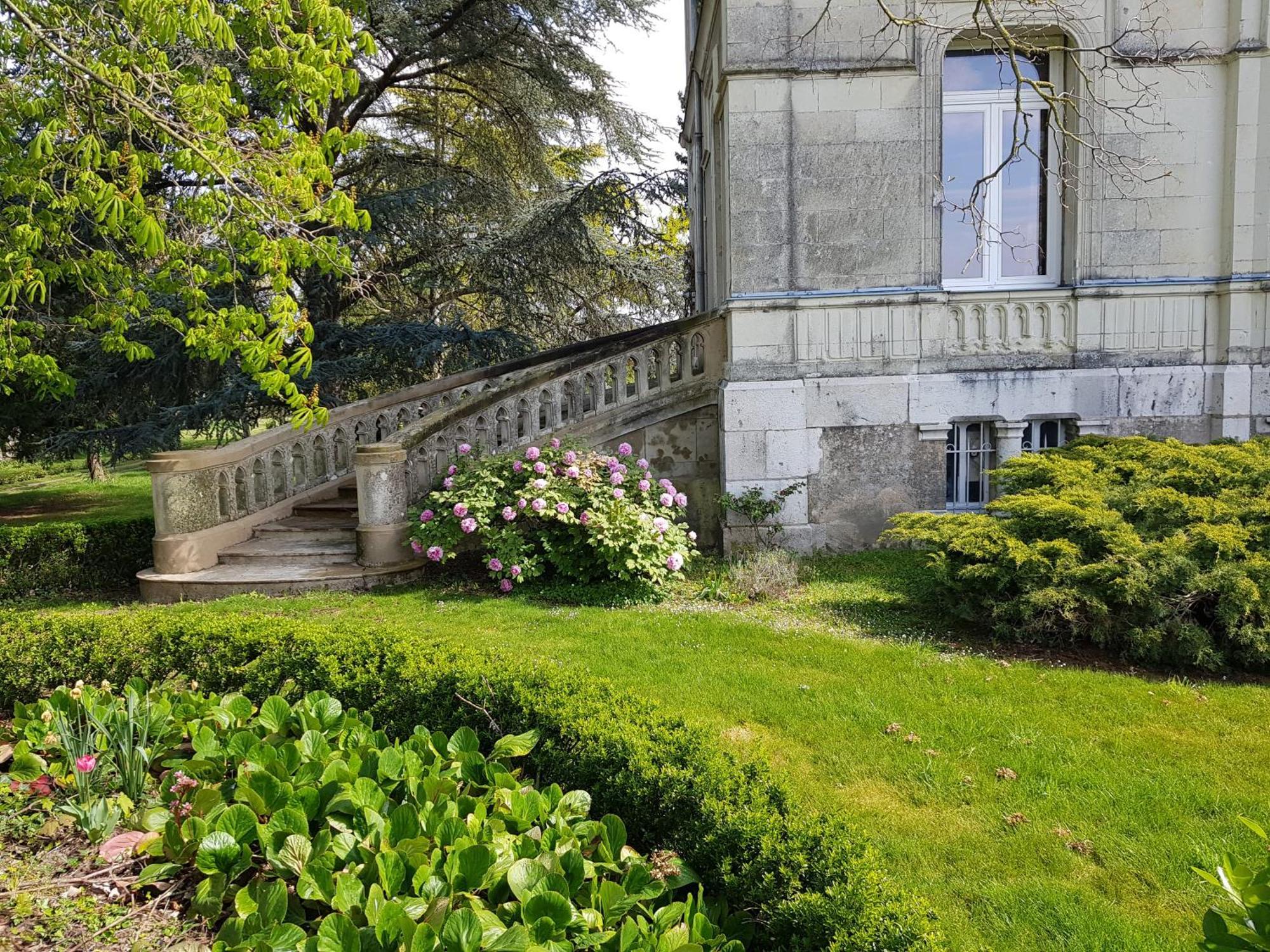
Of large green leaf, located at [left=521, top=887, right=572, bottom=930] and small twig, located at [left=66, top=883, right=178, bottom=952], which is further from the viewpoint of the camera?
small twig, located at [left=66, top=883, right=178, bottom=952]

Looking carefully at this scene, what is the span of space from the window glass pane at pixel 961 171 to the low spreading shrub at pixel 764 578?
12.8 feet

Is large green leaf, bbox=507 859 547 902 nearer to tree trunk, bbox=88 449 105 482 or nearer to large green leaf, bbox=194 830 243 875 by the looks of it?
large green leaf, bbox=194 830 243 875

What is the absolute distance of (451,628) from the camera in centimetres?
700

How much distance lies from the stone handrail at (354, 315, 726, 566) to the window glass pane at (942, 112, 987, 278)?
270 cm

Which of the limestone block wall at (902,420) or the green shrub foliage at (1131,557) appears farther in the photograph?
the limestone block wall at (902,420)

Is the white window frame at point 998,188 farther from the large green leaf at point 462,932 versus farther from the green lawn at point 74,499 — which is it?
the green lawn at point 74,499

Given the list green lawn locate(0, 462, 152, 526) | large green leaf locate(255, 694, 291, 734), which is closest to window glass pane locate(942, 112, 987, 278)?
large green leaf locate(255, 694, 291, 734)

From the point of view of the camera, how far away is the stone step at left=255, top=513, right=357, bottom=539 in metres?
9.79

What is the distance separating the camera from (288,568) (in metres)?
8.93

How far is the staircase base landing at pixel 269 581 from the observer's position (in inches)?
332

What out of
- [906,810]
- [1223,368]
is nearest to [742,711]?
[906,810]

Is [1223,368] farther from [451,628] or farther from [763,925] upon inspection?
[763,925]

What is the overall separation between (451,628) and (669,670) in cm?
202

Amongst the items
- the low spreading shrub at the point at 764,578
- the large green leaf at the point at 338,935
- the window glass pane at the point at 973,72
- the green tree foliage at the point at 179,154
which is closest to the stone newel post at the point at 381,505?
the green tree foliage at the point at 179,154
